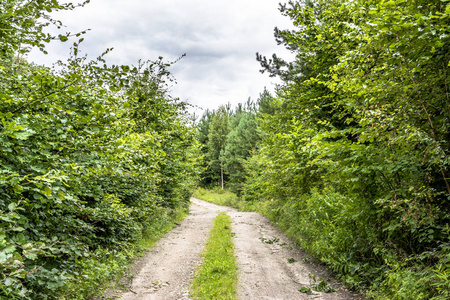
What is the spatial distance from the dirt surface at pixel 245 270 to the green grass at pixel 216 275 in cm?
23

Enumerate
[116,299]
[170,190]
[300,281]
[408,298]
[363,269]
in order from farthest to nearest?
[170,190], [300,281], [363,269], [116,299], [408,298]

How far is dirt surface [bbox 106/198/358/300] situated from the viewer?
644cm

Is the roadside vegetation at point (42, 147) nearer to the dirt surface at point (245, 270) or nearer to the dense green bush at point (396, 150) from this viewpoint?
the dirt surface at point (245, 270)

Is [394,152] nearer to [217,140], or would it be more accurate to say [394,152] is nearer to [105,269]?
[105,269]

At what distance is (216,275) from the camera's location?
730 centimetres

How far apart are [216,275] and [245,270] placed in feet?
3.60

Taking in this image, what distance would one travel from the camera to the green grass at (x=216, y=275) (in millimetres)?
6320

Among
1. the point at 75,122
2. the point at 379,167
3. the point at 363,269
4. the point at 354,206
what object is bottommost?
the point at 363,269

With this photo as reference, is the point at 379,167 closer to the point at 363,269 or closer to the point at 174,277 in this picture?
the point at 363,269

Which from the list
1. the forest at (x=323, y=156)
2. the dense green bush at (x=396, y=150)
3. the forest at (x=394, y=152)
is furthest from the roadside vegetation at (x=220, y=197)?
the dense green bush at (x=396, y=150)

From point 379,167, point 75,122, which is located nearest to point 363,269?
point 379,167

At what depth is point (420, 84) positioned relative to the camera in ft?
14.1

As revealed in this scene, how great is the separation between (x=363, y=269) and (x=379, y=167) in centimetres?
295

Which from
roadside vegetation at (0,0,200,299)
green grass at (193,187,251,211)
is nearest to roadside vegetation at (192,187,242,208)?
green grass at (193,187,251,211)
